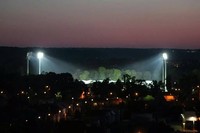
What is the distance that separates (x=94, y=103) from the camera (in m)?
21.7

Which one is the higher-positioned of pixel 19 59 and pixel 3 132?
pixel 19 59

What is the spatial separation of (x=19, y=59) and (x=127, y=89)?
31483 millimetres

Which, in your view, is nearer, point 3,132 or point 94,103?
point 3,132

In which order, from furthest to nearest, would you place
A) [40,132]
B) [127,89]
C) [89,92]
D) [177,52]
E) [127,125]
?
[177,52]
[89,92]
[127,89]
[127,125]
[40,132]

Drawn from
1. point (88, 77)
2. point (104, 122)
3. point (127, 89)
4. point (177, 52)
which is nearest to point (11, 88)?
point (127, 89)

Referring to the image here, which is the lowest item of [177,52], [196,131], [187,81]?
[196,131]

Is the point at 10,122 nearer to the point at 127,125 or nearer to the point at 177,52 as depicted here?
the point at 127,125

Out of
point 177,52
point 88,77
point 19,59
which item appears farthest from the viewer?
point 177,52

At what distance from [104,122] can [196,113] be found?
3.34 meters

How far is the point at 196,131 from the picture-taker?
532 inches

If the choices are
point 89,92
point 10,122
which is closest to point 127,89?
point 89,92

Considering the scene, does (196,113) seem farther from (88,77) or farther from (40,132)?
(88,77)

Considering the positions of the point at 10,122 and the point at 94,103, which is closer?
the point at 10,122

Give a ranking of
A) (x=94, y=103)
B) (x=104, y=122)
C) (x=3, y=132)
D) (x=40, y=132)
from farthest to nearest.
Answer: (x=94, y=103) < (x=104, y=122) < (x=40, y=132) < (x=3, y=132)
